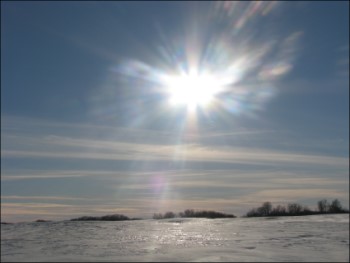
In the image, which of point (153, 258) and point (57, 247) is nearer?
point (153, 258)

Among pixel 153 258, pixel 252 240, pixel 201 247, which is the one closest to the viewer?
pixel 153 258

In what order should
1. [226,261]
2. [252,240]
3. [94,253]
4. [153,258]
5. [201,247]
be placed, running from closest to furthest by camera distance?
[226,261]
[153,258]
[94,253]
[201,247]
[252,240]

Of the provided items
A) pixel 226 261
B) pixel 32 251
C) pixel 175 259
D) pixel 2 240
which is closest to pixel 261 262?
pixel 226 261

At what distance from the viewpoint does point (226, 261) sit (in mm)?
15508

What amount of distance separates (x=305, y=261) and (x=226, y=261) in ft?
10.0

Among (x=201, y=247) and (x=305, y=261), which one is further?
(x=201, y=247)

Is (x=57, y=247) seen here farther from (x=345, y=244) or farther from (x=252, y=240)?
(x=345, y=244)

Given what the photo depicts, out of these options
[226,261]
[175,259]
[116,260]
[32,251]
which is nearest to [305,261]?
[226,261]

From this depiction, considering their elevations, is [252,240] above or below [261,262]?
above

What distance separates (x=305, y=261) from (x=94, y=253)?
888cm

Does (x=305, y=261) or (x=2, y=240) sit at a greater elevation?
(x=2, y=240)

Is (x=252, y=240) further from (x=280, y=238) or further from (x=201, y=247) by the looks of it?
(x=201, y=247)

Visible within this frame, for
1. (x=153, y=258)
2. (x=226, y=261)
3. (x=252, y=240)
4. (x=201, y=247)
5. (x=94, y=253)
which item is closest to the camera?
(x=226, y=261)

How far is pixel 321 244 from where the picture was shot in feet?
68.0
